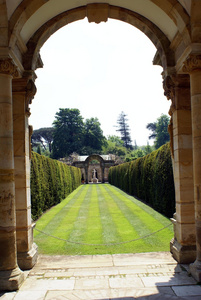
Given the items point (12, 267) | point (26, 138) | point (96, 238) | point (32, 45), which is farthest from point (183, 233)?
point (32, 45)

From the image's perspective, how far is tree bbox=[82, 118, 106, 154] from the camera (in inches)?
2969

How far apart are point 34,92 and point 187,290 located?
17.3ft

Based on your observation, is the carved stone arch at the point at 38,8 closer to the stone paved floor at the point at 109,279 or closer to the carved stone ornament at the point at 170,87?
the carved stone ornament at the point at 170,87

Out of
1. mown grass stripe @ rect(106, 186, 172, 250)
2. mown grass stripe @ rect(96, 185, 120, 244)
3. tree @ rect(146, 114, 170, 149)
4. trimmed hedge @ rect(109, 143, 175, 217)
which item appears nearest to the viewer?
mown grass stripe @ rect(106, 186, 172, 250)

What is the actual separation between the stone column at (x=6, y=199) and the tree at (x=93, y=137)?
223 feet

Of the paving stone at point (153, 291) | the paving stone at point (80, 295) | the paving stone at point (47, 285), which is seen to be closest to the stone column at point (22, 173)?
the paving stone at point (47, 285)

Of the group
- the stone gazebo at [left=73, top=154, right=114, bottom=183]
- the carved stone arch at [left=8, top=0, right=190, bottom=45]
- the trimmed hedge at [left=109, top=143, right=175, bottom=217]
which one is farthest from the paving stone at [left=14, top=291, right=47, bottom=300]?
the stone gazebo at [left=73, top=154, right=114, bottom=183]

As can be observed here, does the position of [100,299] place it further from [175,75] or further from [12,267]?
[175,75]

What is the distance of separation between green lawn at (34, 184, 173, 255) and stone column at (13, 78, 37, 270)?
1.27m

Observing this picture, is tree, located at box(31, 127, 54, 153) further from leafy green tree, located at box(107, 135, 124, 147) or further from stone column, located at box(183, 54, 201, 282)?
stone column, located at box(183, 54, 201, 282)

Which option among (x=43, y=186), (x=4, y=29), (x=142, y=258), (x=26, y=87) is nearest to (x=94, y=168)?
(x=43, y=186)

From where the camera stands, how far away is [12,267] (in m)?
4.99

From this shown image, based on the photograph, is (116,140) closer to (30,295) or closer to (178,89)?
(178,89)

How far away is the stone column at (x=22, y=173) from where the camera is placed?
6.00m
